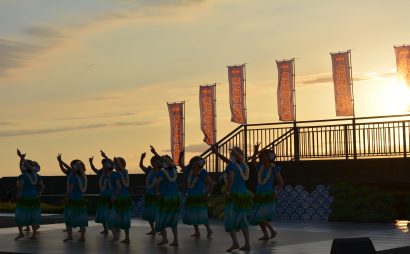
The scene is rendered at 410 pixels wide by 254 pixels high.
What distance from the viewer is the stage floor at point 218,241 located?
1788cm

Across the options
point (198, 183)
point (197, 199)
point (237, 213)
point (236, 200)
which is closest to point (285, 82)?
point (197, 199)

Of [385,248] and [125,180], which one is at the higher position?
[125,180]

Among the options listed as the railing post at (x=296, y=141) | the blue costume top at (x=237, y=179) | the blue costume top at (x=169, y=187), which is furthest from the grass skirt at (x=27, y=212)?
the railing post at (x=296, y=141)

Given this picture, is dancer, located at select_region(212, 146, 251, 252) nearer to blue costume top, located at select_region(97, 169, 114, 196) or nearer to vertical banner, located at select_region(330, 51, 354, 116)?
blue costume top, located at select_region(97, 169, 114, 196)

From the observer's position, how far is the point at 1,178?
53.1 meters

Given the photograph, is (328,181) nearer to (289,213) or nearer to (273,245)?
(289,213)

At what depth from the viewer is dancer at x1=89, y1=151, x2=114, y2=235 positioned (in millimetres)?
21047

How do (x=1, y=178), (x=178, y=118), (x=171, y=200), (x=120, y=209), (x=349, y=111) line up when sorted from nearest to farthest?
(x=171, y=200)
(x=120, y=209)
(x=349, y=111)
(x=178, y=118)
(x=1, y=178)

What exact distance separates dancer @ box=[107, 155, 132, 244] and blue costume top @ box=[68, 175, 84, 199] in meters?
0.82

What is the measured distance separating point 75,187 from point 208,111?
815 inches

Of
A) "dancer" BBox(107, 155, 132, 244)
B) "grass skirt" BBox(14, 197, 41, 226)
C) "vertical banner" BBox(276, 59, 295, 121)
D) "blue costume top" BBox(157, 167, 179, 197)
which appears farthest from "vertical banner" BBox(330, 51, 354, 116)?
"blue costume top" BBox(157, 167, 179, 197)

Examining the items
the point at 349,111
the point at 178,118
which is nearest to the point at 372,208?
the point at 349,111

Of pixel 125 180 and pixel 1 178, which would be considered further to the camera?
pixel 1 178

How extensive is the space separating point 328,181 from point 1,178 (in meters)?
29.5
